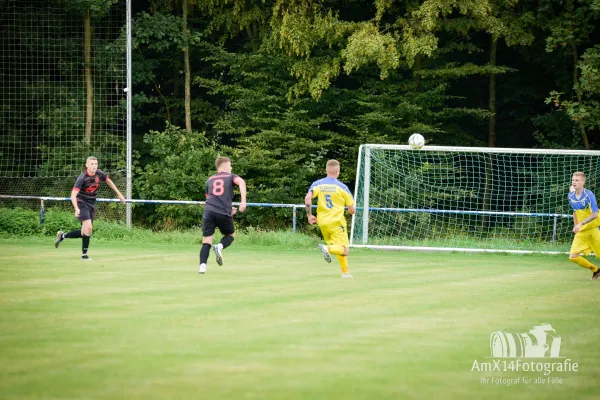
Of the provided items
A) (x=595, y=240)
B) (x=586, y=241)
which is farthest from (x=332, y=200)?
(x=595, y=240)

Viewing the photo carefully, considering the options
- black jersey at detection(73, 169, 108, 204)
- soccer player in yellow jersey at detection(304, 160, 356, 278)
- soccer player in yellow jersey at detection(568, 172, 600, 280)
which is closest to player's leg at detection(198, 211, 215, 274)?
soccer player in yellow jersey at detection(304, 160, 356, 278)

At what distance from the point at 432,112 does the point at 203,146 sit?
301 inches

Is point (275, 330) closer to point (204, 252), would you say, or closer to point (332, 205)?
point (204, 252)

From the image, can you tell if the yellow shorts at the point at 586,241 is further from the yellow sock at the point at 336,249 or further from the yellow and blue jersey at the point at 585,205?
the yellow sock at the point at 336,249

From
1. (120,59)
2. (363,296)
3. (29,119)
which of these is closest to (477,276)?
(363,296)

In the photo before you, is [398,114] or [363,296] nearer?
[363,296]

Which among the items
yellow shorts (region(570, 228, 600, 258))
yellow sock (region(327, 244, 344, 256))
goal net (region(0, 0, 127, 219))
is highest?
goal net (region(0, 0, 127, 219))

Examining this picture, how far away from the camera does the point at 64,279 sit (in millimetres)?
11781

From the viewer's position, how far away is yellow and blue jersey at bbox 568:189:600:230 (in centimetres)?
1353

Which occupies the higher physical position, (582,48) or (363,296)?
(582,48)

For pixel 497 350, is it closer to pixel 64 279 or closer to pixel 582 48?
pixel 64 279

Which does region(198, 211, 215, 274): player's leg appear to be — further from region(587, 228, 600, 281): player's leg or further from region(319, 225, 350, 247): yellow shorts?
region(587, 228, 600, 281): player's leg

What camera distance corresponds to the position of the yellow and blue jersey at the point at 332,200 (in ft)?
43.0

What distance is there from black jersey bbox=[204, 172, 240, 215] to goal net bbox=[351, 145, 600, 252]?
7.36m
